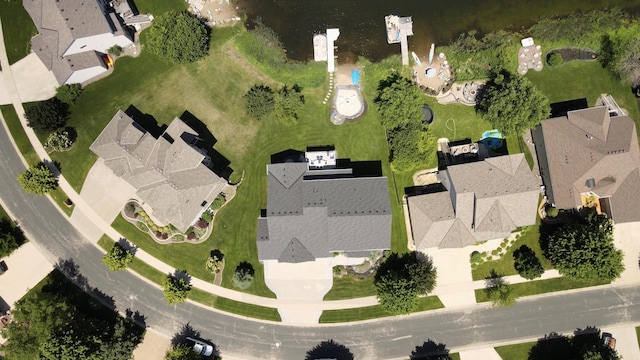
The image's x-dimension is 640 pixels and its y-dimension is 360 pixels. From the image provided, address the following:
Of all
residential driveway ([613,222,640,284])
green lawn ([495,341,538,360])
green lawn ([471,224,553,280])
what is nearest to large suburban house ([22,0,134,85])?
green lawn ([471,224,553,280])

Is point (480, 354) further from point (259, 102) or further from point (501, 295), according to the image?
point (259, 102)

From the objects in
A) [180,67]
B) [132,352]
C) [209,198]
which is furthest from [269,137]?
[132,352]

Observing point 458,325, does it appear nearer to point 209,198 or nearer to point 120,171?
point 209,198

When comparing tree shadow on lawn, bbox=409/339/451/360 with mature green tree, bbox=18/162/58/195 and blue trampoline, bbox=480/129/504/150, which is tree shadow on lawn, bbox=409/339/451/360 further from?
mature green tree, bbox=18/162/58/195

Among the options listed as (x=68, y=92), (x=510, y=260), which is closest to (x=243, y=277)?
(x=68, y=92)

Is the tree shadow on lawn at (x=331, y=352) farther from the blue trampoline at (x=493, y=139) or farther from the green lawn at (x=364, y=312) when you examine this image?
the blue trampoline at (x=493, y=139)
